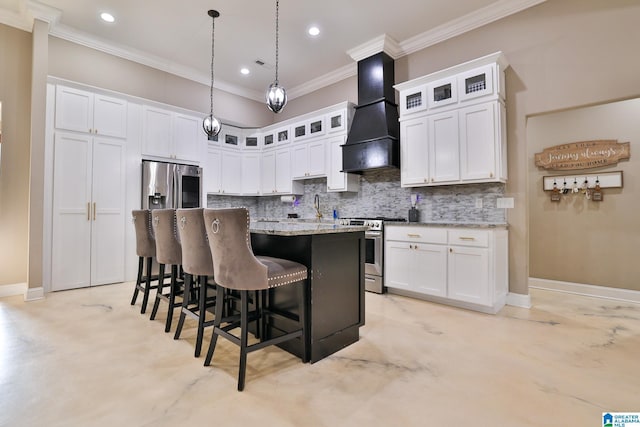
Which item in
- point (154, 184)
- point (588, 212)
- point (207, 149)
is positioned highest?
point (207, 149)

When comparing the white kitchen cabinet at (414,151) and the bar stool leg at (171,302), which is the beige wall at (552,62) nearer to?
the white kitchen cabinet at (414,151)

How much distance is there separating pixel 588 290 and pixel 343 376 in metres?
3.92

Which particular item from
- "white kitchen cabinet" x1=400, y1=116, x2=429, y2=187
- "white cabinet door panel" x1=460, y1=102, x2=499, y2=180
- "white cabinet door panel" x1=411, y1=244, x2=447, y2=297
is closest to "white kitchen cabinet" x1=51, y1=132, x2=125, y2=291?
"white kitchen cabinet" x1=400, y1=116, x2=429, y2=187

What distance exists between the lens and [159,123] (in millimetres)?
4805

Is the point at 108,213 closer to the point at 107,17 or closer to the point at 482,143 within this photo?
the point at 107,17

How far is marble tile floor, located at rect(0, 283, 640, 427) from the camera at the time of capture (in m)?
1.57

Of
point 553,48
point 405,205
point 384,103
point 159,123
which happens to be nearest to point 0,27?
point 159,123

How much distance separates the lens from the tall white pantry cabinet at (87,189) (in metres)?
3.96

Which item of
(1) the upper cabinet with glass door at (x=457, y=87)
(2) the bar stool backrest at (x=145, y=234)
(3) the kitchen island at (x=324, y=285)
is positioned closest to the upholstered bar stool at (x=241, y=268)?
(3) the kitchen island at (x=324, y=285)

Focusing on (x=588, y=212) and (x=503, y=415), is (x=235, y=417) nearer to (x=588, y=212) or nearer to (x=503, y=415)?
(x=503, y=415)

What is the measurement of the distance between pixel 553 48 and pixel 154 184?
5.33 meters

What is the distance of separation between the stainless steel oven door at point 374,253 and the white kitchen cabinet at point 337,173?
107cm

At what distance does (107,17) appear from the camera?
12.7 ft

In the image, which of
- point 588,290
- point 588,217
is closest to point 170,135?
point 588,217
